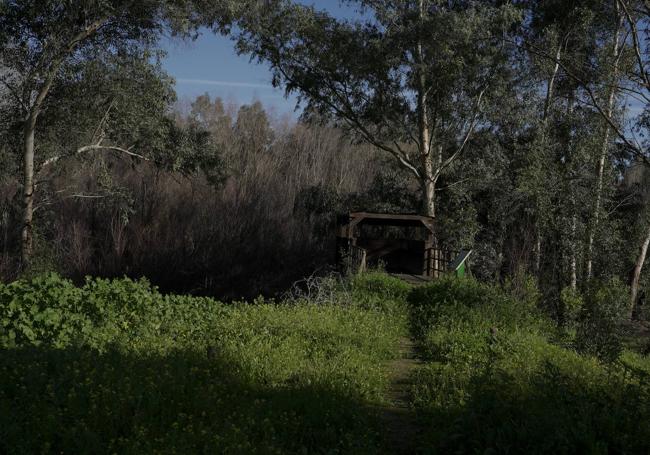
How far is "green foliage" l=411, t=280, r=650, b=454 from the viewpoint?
5020 mm

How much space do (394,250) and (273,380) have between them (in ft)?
56.9

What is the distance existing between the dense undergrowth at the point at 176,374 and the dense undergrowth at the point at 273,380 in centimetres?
2

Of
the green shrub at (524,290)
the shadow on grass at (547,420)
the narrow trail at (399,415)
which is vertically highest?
the green shrub at (524,290)

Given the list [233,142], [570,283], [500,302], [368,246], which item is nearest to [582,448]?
[500,302]

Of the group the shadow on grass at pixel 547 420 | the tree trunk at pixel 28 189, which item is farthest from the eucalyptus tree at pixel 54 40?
the shadow on grass at pixel 547 420

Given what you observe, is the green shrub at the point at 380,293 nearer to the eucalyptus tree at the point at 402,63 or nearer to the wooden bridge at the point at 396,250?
the wooden bridge at the point at 396,250

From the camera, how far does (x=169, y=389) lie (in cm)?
631

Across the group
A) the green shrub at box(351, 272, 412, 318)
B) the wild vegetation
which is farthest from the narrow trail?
the green shrub at box(351, 272, 412, 318)

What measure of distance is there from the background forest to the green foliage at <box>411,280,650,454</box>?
444 inches

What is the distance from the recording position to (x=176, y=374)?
677 centimetres

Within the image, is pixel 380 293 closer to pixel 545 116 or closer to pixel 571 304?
pixel 571 304

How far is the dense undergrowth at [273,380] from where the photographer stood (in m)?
5.18

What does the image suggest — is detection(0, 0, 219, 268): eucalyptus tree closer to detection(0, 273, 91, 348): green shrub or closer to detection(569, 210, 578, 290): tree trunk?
detection(0, 273, 91, 348): green shrub

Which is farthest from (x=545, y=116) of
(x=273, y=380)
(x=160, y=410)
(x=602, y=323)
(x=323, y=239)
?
(x=160, y=410)
